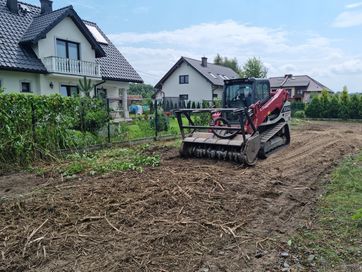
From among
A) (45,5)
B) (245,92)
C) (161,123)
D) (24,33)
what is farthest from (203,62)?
(245,92)

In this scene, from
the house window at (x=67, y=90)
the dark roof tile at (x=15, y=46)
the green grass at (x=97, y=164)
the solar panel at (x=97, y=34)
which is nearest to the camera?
the green grass at (x=97, y=164)

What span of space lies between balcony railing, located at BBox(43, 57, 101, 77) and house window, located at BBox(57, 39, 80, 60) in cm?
77

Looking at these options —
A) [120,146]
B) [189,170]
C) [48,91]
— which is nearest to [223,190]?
[189,170]

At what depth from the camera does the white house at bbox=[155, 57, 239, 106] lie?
38.2 meters

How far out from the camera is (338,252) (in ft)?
12.3

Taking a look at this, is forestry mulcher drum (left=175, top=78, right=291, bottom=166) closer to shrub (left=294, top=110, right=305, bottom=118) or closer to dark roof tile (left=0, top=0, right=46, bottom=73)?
dark roof tile (left=0, top=0, right=46, bottom=73)

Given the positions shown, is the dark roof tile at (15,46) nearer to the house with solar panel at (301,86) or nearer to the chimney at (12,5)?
the chimney at (12,5)

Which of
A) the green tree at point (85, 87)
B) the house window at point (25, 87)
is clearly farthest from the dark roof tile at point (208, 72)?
the green tree at point (85, 87)

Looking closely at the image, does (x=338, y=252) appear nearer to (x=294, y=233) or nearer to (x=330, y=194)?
(x=294, y=233)

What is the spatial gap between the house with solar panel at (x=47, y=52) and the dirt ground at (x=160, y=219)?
10.1 meters

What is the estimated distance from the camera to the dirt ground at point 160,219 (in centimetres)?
359

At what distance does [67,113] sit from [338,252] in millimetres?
8612

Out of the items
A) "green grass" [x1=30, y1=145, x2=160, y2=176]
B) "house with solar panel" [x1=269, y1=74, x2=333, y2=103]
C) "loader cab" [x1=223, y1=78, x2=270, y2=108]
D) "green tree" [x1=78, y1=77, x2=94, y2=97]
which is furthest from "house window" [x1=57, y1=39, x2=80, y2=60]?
"house with solar panel" [x1=269, y1=74, x2=333, y2=103]

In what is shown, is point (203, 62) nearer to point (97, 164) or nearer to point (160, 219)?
point (97, 164)
